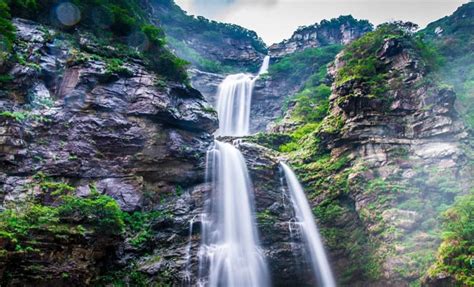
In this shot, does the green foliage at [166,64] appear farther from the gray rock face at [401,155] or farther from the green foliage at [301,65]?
the green foliage at [301,65]

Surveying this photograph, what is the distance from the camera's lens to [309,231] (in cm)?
1544

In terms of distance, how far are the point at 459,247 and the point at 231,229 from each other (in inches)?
316

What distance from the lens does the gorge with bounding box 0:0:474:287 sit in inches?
454

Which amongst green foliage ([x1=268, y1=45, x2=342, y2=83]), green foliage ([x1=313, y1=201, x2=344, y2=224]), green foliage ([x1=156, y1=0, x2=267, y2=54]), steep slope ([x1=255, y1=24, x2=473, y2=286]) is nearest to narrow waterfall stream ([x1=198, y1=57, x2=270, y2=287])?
green foliage ([x1=313, y1=201, x2=344, y2=224])

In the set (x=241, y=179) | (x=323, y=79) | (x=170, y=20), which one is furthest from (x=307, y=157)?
(x=170, y=20)

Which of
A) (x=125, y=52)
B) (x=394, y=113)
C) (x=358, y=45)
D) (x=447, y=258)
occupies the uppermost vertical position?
(x=358, y=45)

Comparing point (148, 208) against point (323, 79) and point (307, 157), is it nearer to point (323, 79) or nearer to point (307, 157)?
point (307, 157)

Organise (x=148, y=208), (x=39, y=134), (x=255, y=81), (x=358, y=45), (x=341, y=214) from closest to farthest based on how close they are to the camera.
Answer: (x=39, y=134) → (x=148, y=208) → (x=341, y=214) → (x=358, y=45) → (x=255, y=81)

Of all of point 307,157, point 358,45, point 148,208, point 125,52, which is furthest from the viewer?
point 358,45

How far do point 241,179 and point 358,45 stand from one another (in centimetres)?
1250

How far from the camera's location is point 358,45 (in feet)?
73.8

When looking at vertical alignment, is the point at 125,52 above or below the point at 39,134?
above

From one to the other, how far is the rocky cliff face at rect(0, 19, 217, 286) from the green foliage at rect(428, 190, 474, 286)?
29.7 ft

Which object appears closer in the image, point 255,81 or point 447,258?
point 447,258
